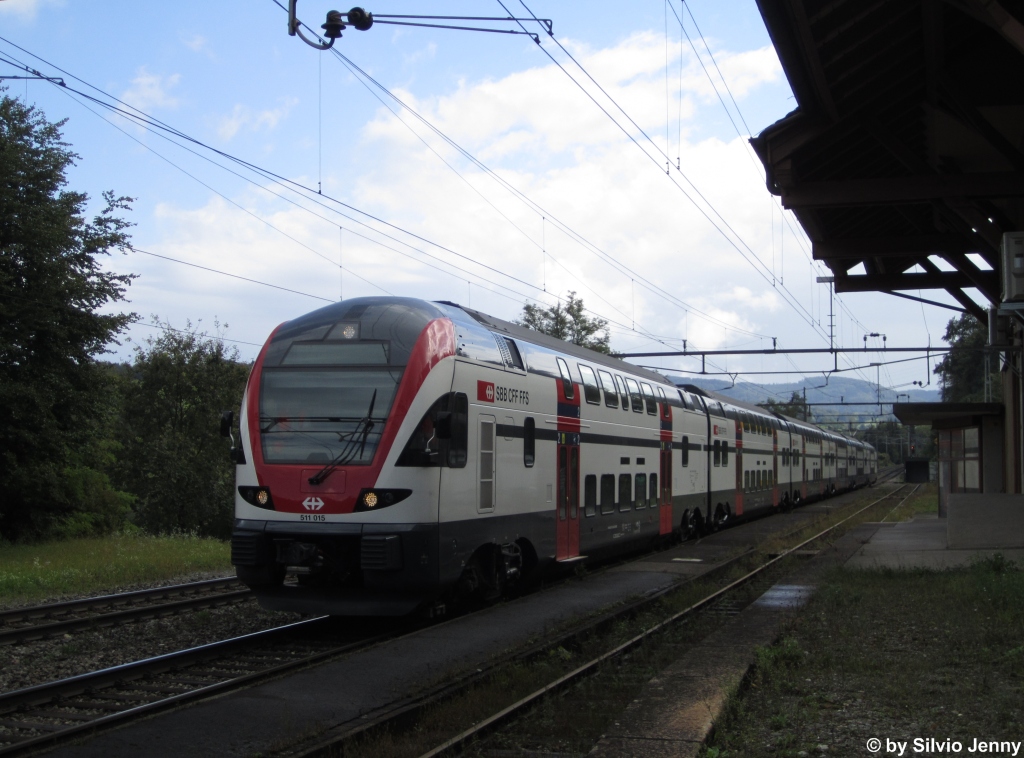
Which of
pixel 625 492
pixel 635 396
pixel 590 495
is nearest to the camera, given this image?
pixel 590 495

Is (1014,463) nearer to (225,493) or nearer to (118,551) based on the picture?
(118,551)

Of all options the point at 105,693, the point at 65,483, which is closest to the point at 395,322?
the point at 105,693

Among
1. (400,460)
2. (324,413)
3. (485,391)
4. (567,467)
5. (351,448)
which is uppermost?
(485,391)

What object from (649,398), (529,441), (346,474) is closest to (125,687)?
(346,474)

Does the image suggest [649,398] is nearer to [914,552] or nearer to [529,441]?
[914,552]

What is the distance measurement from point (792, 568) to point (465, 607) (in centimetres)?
777

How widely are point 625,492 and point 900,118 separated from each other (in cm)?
769

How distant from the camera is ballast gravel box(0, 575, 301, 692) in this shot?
363 inches

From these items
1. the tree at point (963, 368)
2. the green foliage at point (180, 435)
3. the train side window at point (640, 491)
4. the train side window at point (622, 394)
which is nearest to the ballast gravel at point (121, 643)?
the train side window at point (622, 394)

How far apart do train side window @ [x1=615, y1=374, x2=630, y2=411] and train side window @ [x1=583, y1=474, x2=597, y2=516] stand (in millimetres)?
2203

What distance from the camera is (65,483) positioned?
2819 centimetres

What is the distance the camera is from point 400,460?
34.1ft

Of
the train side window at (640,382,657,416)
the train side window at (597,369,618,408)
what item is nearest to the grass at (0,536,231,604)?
the train side window at (597,369,618,408)

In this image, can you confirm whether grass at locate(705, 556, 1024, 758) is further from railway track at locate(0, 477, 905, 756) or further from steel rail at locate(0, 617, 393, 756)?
steel rail at locate(0, 617, 393, 756)
